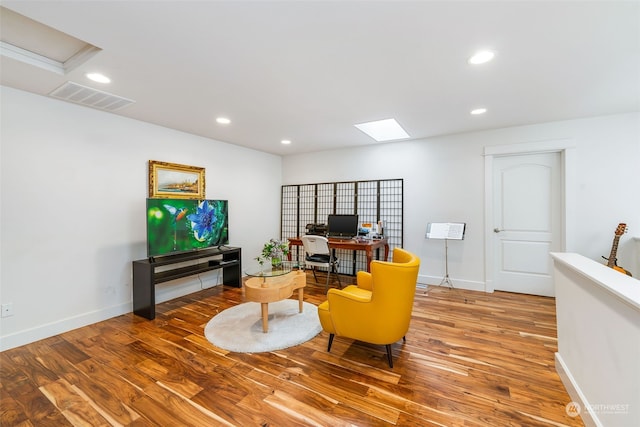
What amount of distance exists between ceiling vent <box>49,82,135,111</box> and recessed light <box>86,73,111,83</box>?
0.75 ft

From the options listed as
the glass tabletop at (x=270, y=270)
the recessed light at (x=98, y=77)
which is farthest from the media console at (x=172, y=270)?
the recessed light at (x=98, y=77)

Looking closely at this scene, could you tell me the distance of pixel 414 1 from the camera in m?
1.47

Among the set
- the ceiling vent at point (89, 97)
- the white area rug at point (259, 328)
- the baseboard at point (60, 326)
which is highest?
the ceiling vent at point (89, 97)

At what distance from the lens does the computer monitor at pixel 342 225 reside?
185 inches

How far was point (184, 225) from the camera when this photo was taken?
11.8ft

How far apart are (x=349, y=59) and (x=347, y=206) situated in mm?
3265

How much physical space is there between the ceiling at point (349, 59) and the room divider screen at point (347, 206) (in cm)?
164

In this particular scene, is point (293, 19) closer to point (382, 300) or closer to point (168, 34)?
point (168, 34)

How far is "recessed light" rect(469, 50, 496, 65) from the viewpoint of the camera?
6.44ft


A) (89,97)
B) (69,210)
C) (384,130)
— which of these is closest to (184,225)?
(69,210)

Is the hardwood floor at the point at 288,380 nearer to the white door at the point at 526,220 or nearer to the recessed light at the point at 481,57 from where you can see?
the white door at the point at 526,220

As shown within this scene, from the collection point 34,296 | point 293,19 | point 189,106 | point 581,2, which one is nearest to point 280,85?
point 293,19

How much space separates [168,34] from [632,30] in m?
3.02

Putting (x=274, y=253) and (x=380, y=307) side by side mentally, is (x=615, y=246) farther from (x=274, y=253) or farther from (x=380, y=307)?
(x=274, y=253)
